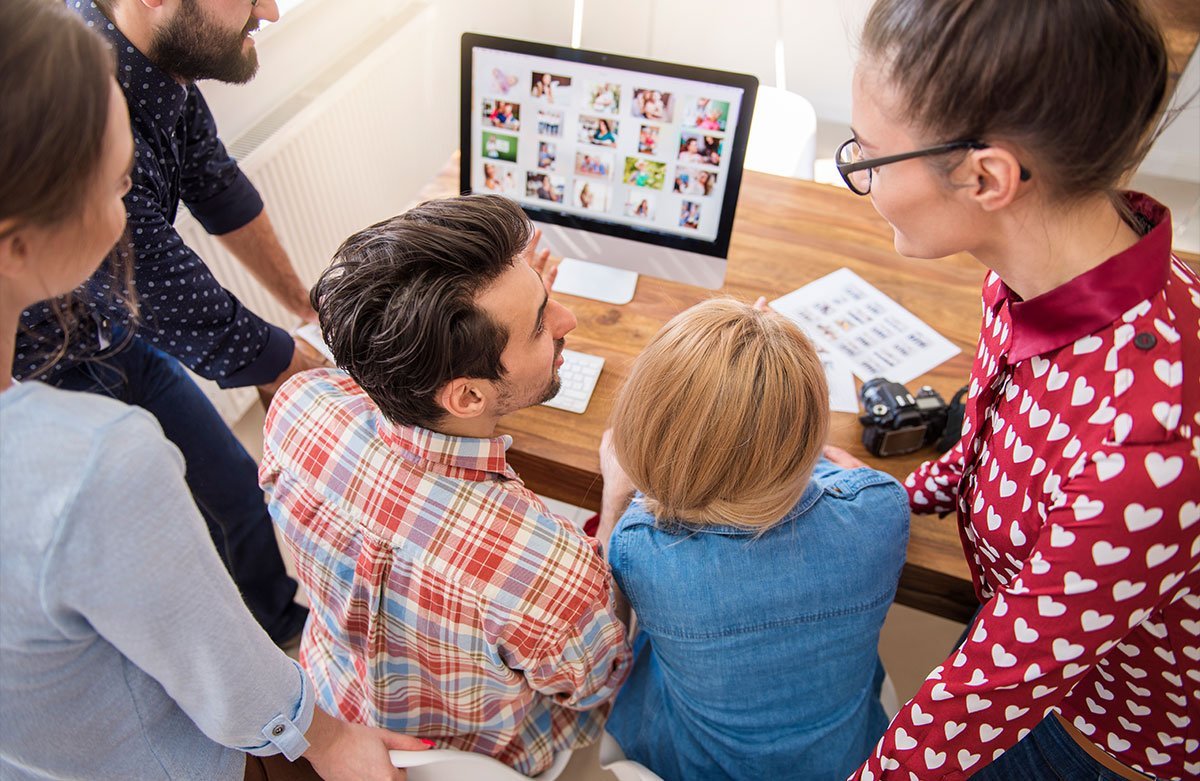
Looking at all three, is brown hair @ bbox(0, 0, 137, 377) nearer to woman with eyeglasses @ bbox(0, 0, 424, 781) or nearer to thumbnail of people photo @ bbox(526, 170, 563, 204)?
woman with eyeglasses @ bbox(0, 0, 424, 781)

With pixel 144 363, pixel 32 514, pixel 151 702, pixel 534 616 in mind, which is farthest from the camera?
pixel 144 363

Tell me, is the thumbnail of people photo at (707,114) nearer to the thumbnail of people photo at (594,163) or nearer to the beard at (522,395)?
the thumbnail of people photo at (594,163)

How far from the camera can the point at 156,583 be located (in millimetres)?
642

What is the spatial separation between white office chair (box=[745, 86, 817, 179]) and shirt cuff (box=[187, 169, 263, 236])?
1516 mm

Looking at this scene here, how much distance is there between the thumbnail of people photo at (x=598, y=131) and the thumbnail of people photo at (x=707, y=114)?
144 millimetres

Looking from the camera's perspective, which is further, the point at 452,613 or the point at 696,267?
the point at 696,267

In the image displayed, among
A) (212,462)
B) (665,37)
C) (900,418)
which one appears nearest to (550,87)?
(900,418)

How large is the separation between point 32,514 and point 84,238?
23 cm

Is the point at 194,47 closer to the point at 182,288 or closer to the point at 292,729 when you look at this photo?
the point at 182,288

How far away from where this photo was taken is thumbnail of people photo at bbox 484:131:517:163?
62.2 inches

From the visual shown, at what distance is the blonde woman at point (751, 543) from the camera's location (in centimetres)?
100

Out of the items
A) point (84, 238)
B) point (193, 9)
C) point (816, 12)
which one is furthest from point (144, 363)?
point (816, 12)

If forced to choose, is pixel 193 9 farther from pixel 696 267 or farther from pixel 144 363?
pixel 696 267

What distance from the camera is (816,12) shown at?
10.5 feet
